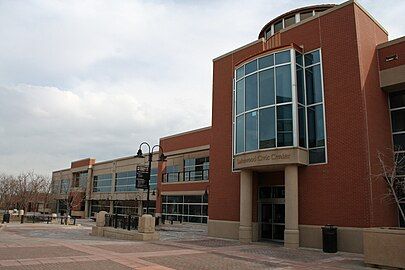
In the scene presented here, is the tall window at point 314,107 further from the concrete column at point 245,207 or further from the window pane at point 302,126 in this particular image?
the concrete column at point 245,207

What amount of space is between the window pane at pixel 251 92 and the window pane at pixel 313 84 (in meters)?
2.84

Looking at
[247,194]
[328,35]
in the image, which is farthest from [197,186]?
[328,35]

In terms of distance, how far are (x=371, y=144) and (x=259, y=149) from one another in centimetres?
540

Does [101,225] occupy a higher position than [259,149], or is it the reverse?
[259,149]

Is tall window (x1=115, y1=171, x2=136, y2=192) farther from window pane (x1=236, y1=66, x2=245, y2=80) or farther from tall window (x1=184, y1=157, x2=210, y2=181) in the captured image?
window pane (x1=236, y1=66, x2=245, y2=80)

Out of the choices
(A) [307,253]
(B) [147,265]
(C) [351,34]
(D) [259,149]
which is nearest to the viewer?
(B) [147,265]

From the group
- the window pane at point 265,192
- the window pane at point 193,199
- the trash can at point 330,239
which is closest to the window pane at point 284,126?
the window pane at point 265,192

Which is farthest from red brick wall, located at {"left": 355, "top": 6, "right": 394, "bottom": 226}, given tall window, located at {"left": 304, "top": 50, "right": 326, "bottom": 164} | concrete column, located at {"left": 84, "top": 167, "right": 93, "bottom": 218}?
concrete column, located at {"left": 84, "top": 167, "right": 93, "bottom": 218}

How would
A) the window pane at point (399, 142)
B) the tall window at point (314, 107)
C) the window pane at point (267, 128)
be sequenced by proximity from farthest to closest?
1. the window pane at point (267, 128)
2. the tall window at point (314, 107)
3. the window pane at point (399, 142)

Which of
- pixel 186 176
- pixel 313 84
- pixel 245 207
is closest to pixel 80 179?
pixel 186 176

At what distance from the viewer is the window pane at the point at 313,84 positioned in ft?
64.1

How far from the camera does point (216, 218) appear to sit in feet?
77.8

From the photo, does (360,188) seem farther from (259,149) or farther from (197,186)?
(197,186)

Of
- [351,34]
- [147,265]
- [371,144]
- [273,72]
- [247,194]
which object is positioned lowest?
[147,265]
